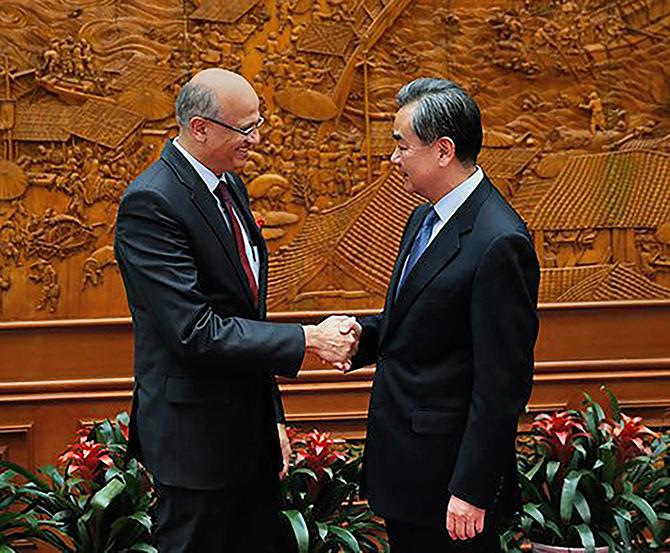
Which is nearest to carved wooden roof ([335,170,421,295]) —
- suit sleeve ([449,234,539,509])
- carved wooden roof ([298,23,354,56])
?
carved wooden roof ([298,23,354,56])

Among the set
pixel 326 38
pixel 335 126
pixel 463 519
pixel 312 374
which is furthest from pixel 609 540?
pixel 326 38

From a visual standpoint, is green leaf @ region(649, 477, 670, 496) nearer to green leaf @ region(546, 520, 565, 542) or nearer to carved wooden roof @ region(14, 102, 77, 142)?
green leaf @ region(546, 520, 565, 542)

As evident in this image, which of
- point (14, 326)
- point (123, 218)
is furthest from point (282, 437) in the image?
point (14, 326)

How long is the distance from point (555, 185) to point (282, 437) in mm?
1978

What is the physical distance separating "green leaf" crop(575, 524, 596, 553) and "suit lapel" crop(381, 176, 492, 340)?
4.02ft

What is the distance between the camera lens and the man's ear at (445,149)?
2.23 m

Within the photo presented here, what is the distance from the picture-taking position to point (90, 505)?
3.02 meters

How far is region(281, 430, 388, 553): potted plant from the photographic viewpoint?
316cm

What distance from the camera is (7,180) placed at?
3.91 m

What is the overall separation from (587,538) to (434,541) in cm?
99

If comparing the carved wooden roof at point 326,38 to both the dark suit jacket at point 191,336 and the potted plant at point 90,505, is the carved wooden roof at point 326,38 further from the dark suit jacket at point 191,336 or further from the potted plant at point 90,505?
the potted plant at point 90,505

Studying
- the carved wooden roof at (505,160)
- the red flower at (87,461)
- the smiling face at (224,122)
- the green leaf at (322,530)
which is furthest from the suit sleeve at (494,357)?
the carved wooden roof at (505,160)

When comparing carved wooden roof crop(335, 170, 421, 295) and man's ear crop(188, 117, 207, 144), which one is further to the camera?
carved wooden roof crop(335, 170, 421, 295)

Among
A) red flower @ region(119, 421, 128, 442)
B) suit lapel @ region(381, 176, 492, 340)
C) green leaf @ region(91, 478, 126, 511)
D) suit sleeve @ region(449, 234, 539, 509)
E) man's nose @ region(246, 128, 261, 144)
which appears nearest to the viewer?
suit sleeve @ region(449, 234, 539, 509)
